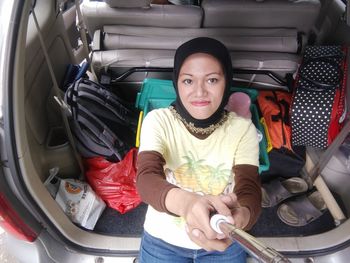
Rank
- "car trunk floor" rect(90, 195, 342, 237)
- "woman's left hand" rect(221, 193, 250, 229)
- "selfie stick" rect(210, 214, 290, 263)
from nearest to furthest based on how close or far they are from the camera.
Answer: "selfie stick" rect(210, 214, 290, 263)
"woman's left hand" rect(221, 193, 250, 229)
"car trunk floor" rect(90, 195, 342, 237)

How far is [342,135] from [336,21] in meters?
0.92

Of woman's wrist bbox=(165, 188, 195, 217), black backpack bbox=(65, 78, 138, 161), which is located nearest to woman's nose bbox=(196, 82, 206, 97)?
woman's wrist bbox=(165, 188, 195, 217)

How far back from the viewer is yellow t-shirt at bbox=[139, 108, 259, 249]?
1041 mm

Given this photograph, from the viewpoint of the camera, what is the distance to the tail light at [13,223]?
0.95 metres

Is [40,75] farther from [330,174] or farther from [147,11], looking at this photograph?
[330,174]

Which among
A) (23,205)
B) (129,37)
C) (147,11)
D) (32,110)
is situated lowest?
(23,205)

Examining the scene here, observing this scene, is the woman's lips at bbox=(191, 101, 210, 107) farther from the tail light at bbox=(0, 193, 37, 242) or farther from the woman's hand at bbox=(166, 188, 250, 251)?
the tail light at bbox=(0, 193, 37, 242)

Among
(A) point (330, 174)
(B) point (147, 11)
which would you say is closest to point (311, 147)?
(A) point (330, 174)

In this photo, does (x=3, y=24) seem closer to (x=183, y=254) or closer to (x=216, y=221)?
(x=216, y=221)

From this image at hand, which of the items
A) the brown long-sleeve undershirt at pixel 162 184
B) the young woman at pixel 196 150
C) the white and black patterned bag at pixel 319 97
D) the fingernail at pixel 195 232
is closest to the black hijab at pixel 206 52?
the young woman at pixel 196 150

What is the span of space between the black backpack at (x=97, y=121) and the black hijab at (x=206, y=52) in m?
0.55

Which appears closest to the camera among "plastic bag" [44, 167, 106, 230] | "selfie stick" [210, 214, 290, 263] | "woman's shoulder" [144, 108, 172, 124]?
"selfie stick" [210, 214, 290, 263]

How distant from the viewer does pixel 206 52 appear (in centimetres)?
97

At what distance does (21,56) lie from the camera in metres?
0.86
